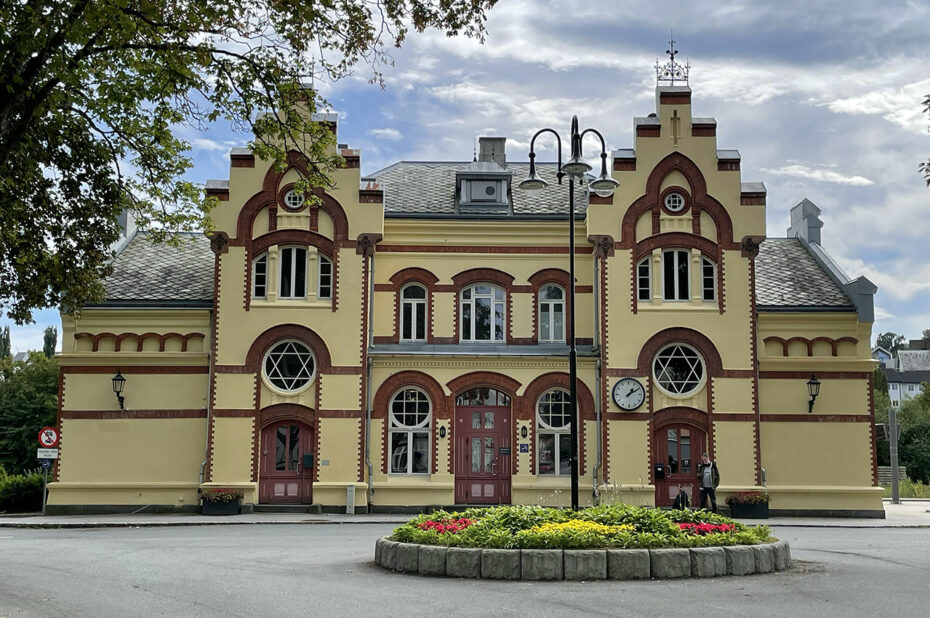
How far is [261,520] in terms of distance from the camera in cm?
2408

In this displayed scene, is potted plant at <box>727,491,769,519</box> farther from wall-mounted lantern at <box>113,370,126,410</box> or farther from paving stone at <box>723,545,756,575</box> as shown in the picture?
wall-mounted lantern at <box>113,370,126,410</box>

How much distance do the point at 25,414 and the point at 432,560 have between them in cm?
3814

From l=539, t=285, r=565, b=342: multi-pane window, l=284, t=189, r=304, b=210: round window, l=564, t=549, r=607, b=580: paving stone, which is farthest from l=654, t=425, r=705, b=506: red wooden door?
l=564, t=549, r=607, b=580: paving stone

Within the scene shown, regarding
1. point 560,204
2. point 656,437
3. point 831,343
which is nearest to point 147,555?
point 656,437

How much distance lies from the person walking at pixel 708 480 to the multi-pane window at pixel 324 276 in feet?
36.8

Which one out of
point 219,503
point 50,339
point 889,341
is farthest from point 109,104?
point 889,341

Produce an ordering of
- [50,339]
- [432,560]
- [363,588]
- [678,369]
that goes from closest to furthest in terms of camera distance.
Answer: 1. [363,588]
2. [432,560]
3. [678,369]
4. [50,339]

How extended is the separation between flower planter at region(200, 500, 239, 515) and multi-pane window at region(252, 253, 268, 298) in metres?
5.82

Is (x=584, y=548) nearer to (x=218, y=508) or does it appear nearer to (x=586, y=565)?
(x=586, y=565)

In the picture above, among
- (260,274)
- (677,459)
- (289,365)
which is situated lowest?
(677,459)

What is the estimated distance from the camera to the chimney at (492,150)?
3265cm

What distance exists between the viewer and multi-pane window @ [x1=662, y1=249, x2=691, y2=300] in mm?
27672

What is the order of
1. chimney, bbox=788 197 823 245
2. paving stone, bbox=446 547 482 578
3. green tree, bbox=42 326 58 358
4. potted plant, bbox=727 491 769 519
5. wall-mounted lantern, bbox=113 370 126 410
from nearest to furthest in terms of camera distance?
paving stone, bbox=446 547 482 578 → potted plant, bbox=727 491 769 519 → wall-mounted lantern, bbox=113 370 126 410 → chimney, bbox=788 197 823 245 → green tree, bbox=42 326 58 358

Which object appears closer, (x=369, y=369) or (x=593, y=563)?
(x=593, y=563)
